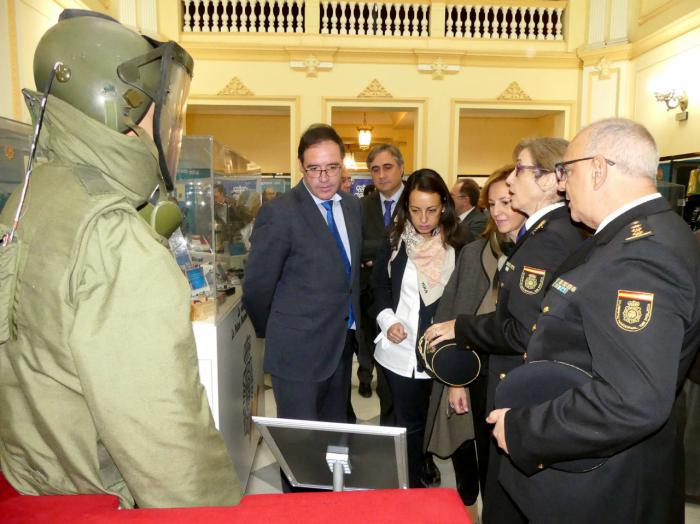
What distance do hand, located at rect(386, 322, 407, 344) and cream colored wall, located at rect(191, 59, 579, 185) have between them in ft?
19.7

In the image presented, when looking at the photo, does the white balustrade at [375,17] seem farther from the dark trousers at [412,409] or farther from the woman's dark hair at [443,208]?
the dark trousers at [412,409]

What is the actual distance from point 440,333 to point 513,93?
23.2ft

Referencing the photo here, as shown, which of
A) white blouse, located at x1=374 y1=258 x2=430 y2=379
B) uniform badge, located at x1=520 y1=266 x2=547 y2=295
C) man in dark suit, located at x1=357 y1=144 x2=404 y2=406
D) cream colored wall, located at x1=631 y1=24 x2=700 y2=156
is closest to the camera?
uniform badge, located at x1=520 y1=266 x2=547 y2=295

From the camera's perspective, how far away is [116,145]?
2.99 ft

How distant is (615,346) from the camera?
Result: 0.96 m

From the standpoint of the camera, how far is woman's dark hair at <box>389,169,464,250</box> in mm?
2213

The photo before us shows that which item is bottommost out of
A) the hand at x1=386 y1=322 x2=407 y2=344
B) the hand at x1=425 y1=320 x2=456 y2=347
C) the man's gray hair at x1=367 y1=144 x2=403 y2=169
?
the hand at x1=386 y1=322 x2=407 y2=344

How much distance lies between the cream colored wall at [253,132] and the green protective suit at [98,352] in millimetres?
10784

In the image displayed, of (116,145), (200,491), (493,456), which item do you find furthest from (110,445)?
(493,456)

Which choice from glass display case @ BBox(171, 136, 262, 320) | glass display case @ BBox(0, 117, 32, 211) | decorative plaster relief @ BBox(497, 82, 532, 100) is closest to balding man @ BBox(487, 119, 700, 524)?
glass display case @ BBox(171, 136, 262, 320)

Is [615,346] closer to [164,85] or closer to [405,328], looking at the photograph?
[164,85]

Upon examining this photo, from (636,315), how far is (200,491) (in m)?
0.88

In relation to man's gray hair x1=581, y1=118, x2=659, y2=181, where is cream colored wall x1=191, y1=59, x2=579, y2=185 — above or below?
above

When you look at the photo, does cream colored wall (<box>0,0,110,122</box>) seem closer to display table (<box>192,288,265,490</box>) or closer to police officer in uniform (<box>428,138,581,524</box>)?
display table (<box>192,288,265,490</box>)
